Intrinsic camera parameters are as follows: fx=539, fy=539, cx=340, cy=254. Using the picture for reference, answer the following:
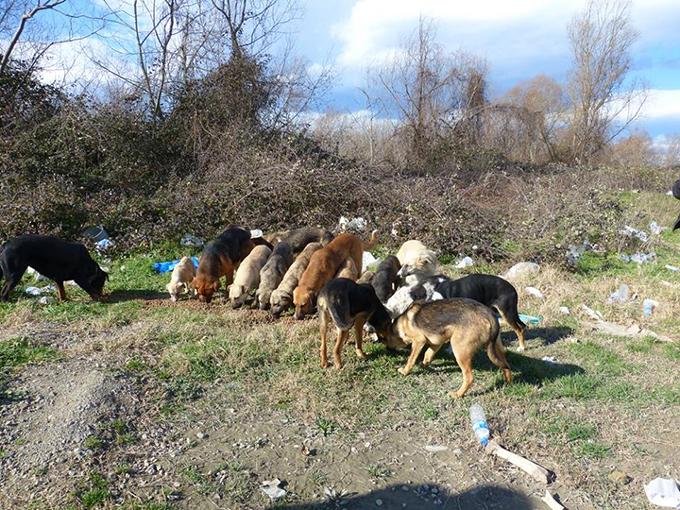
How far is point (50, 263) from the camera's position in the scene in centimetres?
748

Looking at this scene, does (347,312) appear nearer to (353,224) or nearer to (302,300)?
(302,300)

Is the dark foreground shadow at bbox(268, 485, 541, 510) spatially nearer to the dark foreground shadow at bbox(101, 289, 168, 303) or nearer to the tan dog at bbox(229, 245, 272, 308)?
the tan dog at bbox(229, 245, 272, 308)

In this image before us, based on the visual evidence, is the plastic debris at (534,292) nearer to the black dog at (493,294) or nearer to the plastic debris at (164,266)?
the black dog at (493,294)

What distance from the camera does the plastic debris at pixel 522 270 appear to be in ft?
29.4

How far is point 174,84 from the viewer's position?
15.6m

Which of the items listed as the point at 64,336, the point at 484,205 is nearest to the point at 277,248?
the point at 64,336

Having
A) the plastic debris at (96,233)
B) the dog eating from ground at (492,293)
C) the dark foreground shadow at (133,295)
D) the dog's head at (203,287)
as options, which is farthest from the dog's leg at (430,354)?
the plastic debris at (96,233)

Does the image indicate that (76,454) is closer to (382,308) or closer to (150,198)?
(382,308)

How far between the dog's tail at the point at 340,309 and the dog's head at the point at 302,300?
3.98 ft

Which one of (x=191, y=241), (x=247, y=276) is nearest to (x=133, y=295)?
(x=247, y=276)

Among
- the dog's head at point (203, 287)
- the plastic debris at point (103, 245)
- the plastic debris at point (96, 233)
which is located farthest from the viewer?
the plastic debris at point (96, 233)

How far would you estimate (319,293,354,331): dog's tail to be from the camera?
552cm

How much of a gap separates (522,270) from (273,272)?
4.30 m

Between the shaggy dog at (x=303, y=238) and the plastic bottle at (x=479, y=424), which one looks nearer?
the plastic bottle at (x=479, y=424)
